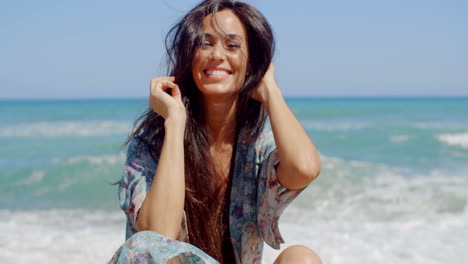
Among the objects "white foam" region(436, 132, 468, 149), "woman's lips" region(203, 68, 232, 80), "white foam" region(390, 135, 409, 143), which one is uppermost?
"woman's lips" region(203, 68, 232, 80)

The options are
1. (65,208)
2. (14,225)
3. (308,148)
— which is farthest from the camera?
(65,208)

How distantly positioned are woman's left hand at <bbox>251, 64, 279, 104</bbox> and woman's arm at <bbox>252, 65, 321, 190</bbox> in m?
0.06

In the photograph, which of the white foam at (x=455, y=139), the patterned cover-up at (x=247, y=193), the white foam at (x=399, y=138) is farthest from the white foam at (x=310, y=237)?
the white foam at (x=399, y=138)

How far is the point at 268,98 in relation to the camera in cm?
278

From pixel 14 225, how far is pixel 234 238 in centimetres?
416

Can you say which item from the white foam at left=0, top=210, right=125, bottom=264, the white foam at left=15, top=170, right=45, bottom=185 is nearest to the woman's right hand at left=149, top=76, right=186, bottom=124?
the white foam at left=0, top=210, right=125, bottom=264

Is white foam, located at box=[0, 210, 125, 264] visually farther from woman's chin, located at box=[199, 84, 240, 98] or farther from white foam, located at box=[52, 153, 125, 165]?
white foam, located at box=[52, 153, 125, 165]

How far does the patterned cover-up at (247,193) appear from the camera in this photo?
8.56ft

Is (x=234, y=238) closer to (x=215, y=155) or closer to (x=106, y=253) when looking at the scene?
(x=215, y=155)

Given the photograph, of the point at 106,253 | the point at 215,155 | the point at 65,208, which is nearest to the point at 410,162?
the point at 65,208

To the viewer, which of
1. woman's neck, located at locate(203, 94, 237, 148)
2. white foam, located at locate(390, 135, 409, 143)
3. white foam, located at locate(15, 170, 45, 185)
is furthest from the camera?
white foam, located at locate(390, 135, 409, 143)

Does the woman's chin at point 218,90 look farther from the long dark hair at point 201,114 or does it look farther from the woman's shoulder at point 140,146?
the woman's shoulder at point 140,146

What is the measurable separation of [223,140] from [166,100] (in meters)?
0.50

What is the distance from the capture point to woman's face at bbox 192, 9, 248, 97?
276 cm
